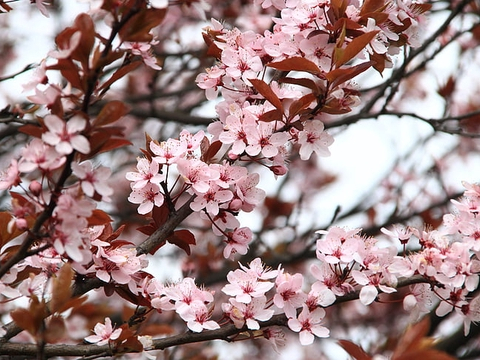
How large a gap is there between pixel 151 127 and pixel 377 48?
3783 millimetres

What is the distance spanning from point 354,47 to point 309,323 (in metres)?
0.72

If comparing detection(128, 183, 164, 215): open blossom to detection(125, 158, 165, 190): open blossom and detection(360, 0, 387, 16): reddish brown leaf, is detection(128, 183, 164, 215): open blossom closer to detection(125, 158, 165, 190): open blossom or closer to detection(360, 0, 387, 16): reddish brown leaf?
detection(125, 158, 165, 190): open blossom

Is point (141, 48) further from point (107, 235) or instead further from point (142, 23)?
point (107, 235)

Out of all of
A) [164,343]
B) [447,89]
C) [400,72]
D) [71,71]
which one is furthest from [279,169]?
[447,89]

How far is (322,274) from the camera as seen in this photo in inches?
68.7

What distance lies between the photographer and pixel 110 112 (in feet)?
4.43

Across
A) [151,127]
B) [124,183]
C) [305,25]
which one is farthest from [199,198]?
[124,183]

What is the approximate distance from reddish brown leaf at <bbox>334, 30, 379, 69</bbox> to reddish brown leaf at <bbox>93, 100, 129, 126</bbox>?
60 centimetres

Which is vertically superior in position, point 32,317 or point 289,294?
point 32,317

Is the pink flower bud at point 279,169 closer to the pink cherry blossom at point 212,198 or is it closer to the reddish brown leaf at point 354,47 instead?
the pink cherry blossom at point 212,198

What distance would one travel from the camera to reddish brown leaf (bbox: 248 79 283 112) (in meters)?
1.70

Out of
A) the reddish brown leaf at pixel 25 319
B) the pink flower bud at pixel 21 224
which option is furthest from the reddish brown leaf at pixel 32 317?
the pink flower bud at pixel 21 224

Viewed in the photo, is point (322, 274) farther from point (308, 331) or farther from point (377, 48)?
point (377, 48)

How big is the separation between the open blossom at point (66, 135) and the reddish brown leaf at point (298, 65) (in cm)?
60
